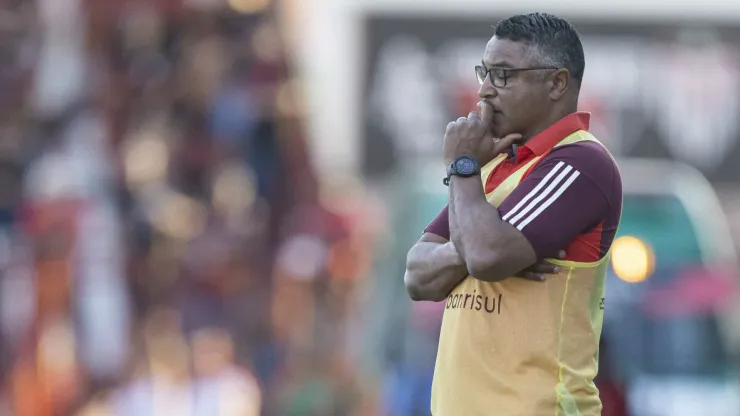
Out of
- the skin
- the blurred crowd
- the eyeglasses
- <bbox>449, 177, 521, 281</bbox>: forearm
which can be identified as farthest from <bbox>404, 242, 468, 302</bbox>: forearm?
the blurred crowd

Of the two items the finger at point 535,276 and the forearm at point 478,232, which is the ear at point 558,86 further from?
the finger at point 535,276

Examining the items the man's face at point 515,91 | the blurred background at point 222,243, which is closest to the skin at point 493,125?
the man's face at point 515,91

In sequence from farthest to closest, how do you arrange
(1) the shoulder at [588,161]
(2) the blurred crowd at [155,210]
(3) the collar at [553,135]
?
(2) the blurred crowd at [155,210]
(3) the collar at [553,135]
(1) the shoulder at [588,161]

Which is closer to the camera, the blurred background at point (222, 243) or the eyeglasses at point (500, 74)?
the eyeglasses at point (500, 74)

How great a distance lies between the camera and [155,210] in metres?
13.2

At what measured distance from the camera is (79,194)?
1257 cm

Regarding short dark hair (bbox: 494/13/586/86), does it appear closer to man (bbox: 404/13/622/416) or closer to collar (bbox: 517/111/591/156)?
man (bbox: 404/13/622/416)

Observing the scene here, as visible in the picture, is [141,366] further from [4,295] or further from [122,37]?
[122,37]

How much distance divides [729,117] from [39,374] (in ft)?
33.9

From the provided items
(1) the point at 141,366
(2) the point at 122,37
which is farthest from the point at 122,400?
(2) the point at 122,37

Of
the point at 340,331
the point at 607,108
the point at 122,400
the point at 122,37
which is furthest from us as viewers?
the point at 607,108

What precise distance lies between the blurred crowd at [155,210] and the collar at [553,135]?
7.09 m

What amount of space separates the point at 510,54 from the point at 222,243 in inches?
353

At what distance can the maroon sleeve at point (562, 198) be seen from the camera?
13.8 feet
